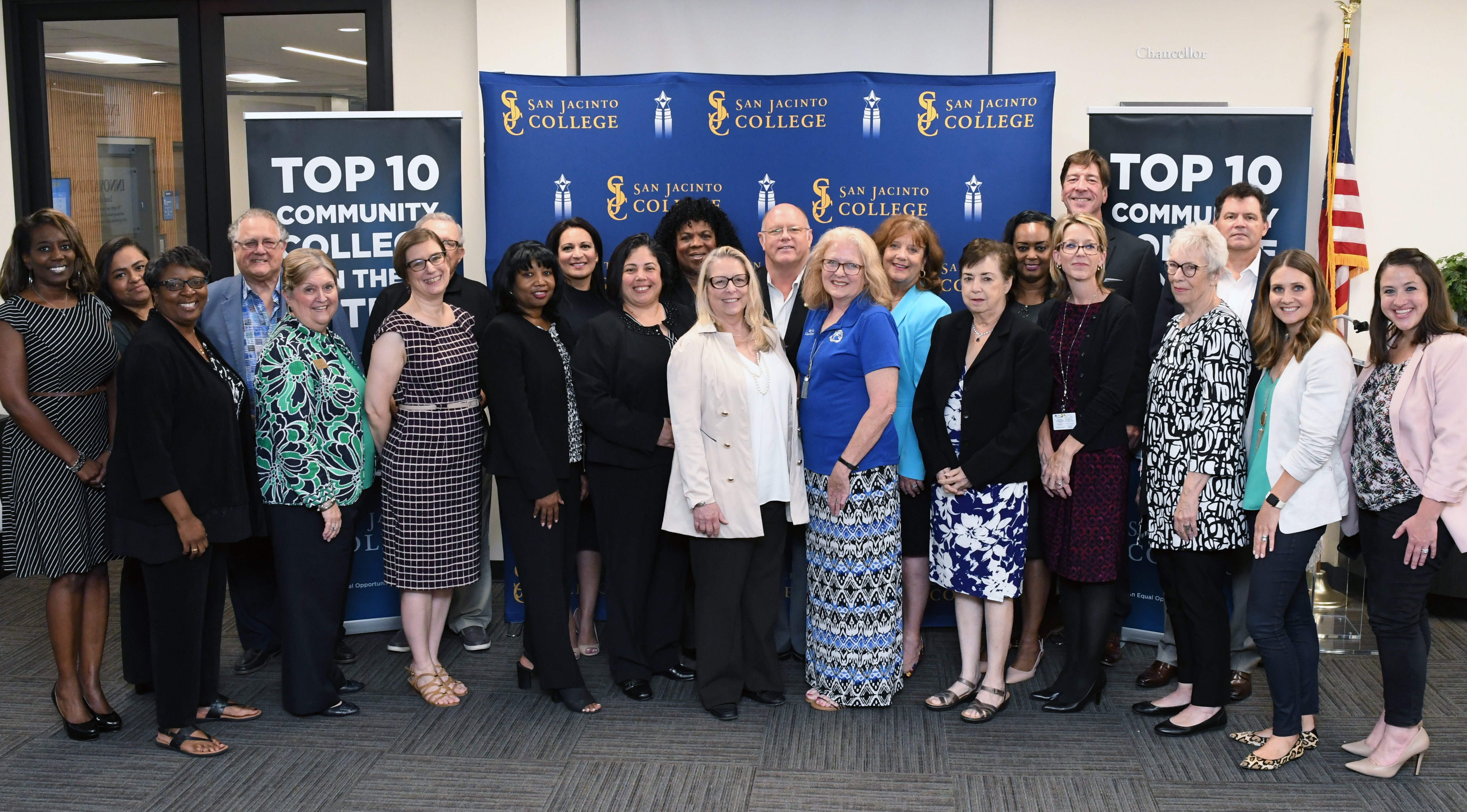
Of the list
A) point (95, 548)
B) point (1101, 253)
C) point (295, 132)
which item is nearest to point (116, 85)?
point (295, 132)

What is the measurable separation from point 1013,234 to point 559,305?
1.72 metres

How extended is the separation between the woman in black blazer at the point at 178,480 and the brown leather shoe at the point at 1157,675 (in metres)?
3.18

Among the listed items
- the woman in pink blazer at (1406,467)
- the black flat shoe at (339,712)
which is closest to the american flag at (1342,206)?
the woman in pink blazer at (1406,467)

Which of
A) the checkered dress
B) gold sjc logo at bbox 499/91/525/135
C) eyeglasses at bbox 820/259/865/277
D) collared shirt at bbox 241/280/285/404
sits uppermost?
gold sjc logo at bbox 499/91/525/135

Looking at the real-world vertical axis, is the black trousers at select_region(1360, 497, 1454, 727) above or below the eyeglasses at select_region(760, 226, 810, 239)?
below

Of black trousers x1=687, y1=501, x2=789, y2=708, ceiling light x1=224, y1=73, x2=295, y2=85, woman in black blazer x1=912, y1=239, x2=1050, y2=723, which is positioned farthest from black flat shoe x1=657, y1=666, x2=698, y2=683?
ceiling light x1=224, y1=73, x2=295, y2=85

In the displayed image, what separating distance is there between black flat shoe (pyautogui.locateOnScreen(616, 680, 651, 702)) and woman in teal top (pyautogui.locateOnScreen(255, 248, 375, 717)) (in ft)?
3.16

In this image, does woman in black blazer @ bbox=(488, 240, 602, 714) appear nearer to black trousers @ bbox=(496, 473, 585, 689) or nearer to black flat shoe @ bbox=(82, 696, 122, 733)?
black trousers @ bbox=(496, 473, 585, 689)

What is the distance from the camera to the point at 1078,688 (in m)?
3.68

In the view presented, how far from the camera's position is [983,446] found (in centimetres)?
351

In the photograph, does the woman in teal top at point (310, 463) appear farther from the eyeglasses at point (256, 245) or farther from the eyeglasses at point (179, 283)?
the eyeglasses at point (256, 245)

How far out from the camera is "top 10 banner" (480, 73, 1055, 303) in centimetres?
460

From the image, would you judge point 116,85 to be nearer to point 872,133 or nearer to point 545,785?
point 872,133

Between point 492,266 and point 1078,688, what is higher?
point 492,266
